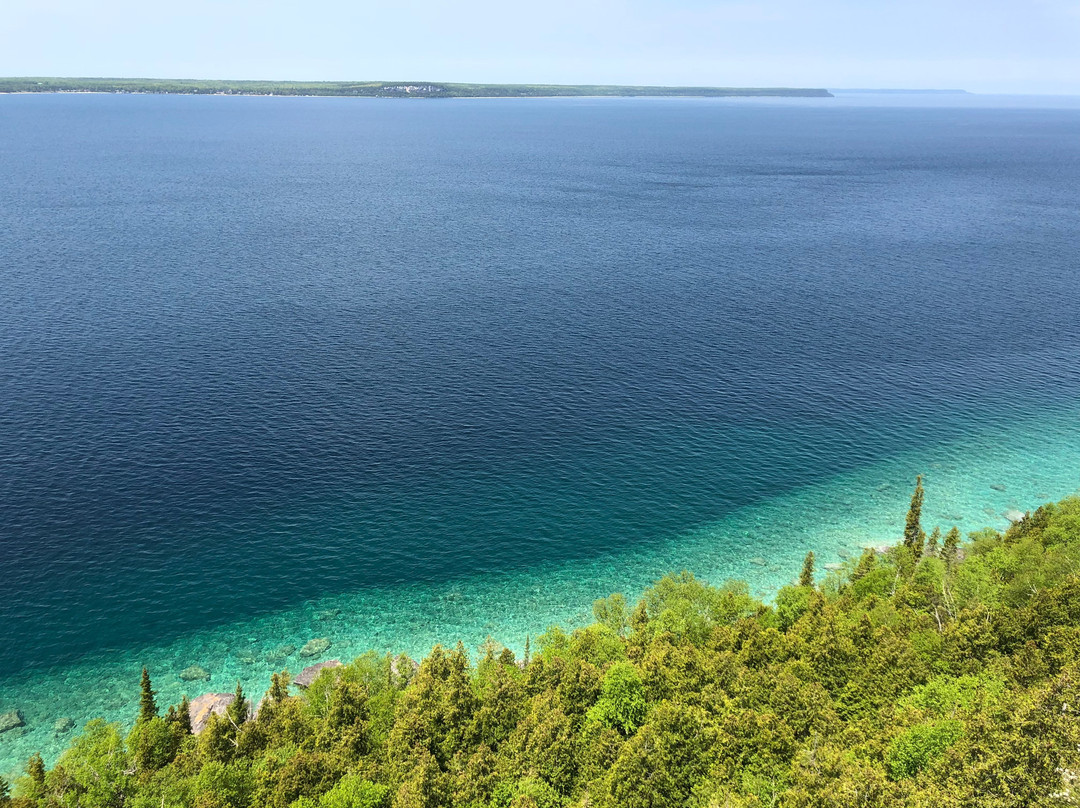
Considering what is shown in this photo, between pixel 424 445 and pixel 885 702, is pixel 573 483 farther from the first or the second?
pixel 885 702

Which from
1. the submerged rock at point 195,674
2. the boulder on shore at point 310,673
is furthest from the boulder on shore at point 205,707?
the boulder on shore at point 310,673

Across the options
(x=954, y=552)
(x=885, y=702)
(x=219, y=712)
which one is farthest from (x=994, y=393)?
(x=219, y=712)

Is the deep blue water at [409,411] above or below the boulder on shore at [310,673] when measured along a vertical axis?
above

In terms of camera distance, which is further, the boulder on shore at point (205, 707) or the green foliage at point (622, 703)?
the boulder on shore at point (205, 707)

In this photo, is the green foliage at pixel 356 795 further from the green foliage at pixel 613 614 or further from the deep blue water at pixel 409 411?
the deep blue water at pixel 409 411

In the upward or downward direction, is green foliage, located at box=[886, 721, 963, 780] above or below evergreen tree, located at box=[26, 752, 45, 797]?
above

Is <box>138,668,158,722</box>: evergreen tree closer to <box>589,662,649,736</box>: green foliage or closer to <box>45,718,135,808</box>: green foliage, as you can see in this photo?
<box>45,718,135,808</box>: green foliage

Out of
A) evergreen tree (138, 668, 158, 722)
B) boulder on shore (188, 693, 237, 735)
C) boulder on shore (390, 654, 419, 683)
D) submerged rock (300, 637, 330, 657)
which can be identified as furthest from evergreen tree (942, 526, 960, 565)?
evergreen tree (138, 668, 158, 722)
